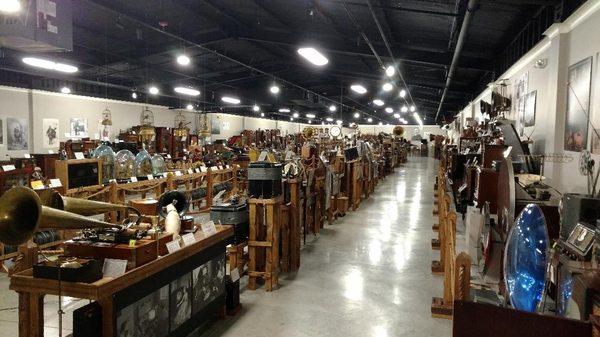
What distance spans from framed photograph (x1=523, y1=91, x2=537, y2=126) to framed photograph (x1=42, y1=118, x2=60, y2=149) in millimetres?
11832

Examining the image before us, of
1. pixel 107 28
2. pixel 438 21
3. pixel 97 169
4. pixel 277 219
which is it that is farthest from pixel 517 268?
pixel 107 28

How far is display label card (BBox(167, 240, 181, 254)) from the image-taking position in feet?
9.82

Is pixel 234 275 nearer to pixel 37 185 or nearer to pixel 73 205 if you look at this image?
pixel 73 205

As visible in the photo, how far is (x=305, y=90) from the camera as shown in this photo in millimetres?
16641

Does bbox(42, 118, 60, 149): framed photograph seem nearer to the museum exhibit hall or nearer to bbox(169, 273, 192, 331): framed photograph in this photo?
the museum exhibit hall

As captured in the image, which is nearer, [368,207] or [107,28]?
[107,28]

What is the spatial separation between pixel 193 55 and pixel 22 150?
5.15m

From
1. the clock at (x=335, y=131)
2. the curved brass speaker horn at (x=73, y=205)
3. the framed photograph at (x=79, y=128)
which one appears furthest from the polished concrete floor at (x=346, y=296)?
the framed photograph at (x=79, y=128)

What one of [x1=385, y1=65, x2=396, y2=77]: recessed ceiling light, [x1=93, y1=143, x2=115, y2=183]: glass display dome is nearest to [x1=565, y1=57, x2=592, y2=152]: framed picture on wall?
[x1=385, y1=65, x2=396, y2=77]: recessed ceiling light

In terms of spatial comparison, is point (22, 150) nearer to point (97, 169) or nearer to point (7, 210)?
point (97, 169)

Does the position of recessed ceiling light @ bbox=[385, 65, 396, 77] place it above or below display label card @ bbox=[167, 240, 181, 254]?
above

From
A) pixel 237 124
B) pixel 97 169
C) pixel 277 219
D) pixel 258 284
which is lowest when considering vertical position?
pixel 258 284

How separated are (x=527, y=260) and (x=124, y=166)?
6955 millimetres

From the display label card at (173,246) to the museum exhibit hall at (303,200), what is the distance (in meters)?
0.02
